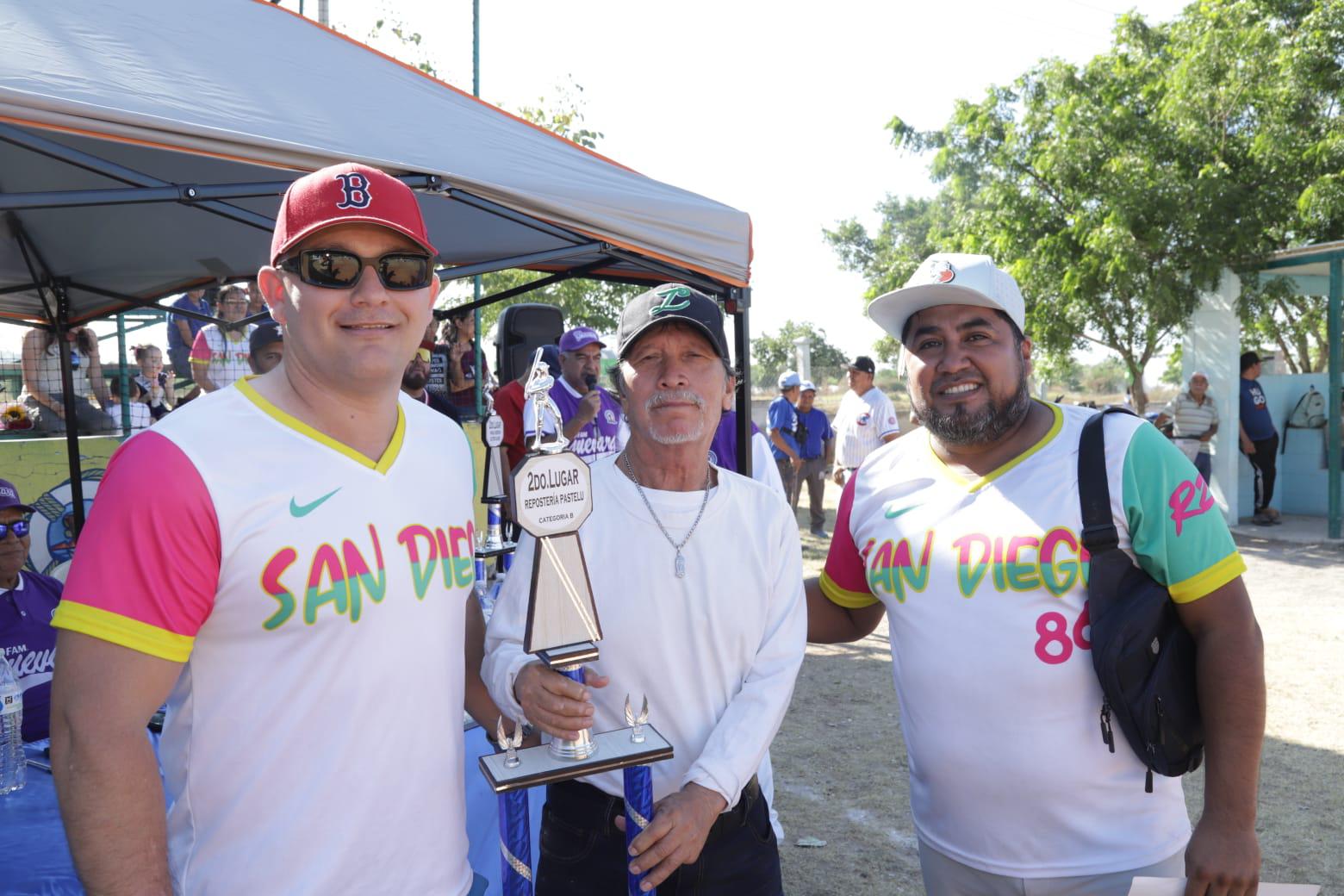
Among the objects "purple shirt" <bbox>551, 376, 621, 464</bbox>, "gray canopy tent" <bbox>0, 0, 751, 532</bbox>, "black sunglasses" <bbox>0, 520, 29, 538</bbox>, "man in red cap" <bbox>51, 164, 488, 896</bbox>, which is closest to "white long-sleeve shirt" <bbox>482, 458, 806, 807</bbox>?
"man in red cap" <bbox>51, 164, 488, 896</bbox>

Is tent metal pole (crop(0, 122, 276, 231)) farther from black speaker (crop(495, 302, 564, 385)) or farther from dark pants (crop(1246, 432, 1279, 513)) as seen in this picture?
dark pants (crop(1246, 432, 1279, 513))

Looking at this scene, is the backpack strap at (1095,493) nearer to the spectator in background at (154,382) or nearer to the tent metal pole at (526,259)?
the tent metal pole at (526,259)

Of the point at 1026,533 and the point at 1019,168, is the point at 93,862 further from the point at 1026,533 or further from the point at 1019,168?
the point at 1019,168

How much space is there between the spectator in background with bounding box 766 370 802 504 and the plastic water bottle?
9.75 metres

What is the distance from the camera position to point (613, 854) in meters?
1.93

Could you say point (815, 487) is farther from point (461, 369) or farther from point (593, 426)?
point (593, 426)

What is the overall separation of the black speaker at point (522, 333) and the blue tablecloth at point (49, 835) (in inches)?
206

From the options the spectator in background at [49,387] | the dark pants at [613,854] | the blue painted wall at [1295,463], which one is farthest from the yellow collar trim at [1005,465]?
the blue painted wall at [1295,463]

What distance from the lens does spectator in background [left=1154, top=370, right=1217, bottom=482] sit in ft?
41.1

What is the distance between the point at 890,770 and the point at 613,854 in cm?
357

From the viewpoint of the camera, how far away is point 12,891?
2.28 meters

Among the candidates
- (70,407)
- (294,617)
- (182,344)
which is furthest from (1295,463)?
(294,617)

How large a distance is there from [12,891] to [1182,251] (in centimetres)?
1437

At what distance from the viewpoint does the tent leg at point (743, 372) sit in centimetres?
425
